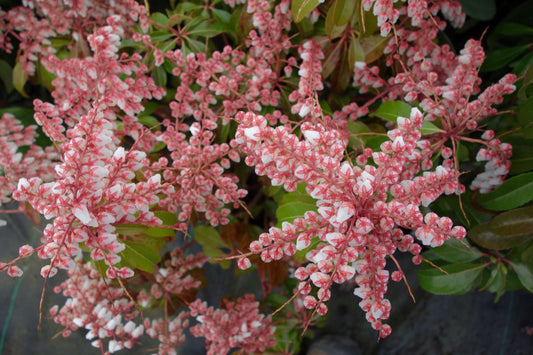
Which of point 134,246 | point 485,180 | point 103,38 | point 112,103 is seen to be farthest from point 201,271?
point 485,180

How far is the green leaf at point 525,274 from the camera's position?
2.42 ft

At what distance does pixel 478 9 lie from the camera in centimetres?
88

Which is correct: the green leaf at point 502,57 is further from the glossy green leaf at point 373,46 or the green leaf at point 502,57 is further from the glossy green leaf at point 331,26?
the glossy green leaf at point 331,26

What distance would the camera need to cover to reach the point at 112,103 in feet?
2.36

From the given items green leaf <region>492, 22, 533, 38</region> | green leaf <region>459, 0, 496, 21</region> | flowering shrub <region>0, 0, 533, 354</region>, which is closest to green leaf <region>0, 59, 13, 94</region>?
flowering shrub <region>0, 0, 533, 354</region>

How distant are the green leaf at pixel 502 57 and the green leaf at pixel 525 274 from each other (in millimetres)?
482

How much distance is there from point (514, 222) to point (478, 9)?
1.81ft

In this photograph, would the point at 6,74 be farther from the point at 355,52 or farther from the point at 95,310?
the point at 355,52

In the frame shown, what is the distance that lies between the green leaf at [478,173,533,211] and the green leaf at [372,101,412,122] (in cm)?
23

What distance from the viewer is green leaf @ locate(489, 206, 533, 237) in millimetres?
650

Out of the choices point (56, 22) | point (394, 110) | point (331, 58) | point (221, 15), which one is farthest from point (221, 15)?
point (394, 110)

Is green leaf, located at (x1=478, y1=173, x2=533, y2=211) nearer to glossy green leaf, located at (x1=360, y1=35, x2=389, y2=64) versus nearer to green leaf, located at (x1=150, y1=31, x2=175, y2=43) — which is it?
glossy green leaf, located at (x1=360, y1=35, x2=389, y2=64)

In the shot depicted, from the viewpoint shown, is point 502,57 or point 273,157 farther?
point 502,57

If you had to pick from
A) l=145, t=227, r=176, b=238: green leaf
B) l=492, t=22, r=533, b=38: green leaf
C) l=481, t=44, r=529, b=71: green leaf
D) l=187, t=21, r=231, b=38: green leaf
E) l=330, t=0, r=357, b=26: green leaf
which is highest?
l=330, t=0, r=357, b=26: green leaf
